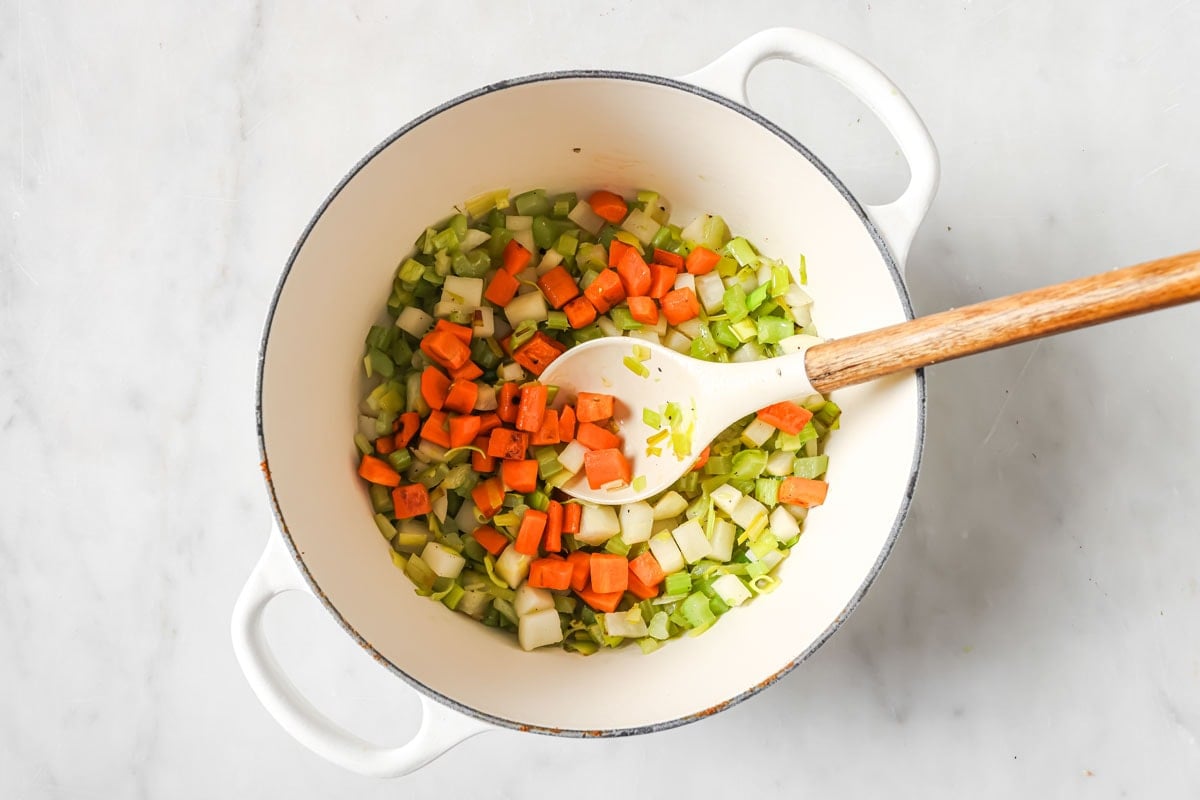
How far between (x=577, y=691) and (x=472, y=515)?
1.06 feet

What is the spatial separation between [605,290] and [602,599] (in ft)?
1.58

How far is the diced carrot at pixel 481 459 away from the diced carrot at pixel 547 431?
7cm

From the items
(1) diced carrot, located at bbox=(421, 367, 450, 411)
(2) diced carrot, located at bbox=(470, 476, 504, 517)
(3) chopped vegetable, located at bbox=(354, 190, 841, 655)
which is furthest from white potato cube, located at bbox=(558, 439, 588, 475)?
(1) diced carrot, located at bbox=(421, 367, 450, 411)

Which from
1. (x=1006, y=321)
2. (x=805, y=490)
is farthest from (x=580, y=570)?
(x=1006, y=321)

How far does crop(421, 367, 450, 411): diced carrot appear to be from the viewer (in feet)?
5.00

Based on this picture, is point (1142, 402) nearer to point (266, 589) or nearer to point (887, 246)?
point (887, 246)

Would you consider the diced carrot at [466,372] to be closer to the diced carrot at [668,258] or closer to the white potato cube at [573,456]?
the white potato cube at [573,456]

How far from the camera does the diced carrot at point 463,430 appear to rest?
1509mm

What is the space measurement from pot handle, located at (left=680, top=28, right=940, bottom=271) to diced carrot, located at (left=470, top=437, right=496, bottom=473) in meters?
0.62

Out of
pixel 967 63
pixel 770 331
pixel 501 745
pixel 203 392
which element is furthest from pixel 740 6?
pixel 501 745

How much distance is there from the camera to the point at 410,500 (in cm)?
150

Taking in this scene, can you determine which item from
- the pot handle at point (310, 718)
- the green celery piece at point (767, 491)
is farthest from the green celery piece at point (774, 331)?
the pot handle at point (310, 718)

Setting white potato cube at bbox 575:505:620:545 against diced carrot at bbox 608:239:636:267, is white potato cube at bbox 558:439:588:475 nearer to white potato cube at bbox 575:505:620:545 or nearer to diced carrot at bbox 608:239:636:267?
white potato cube at bbox 575:505:620:545

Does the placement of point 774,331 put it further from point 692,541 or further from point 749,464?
point 692,541
